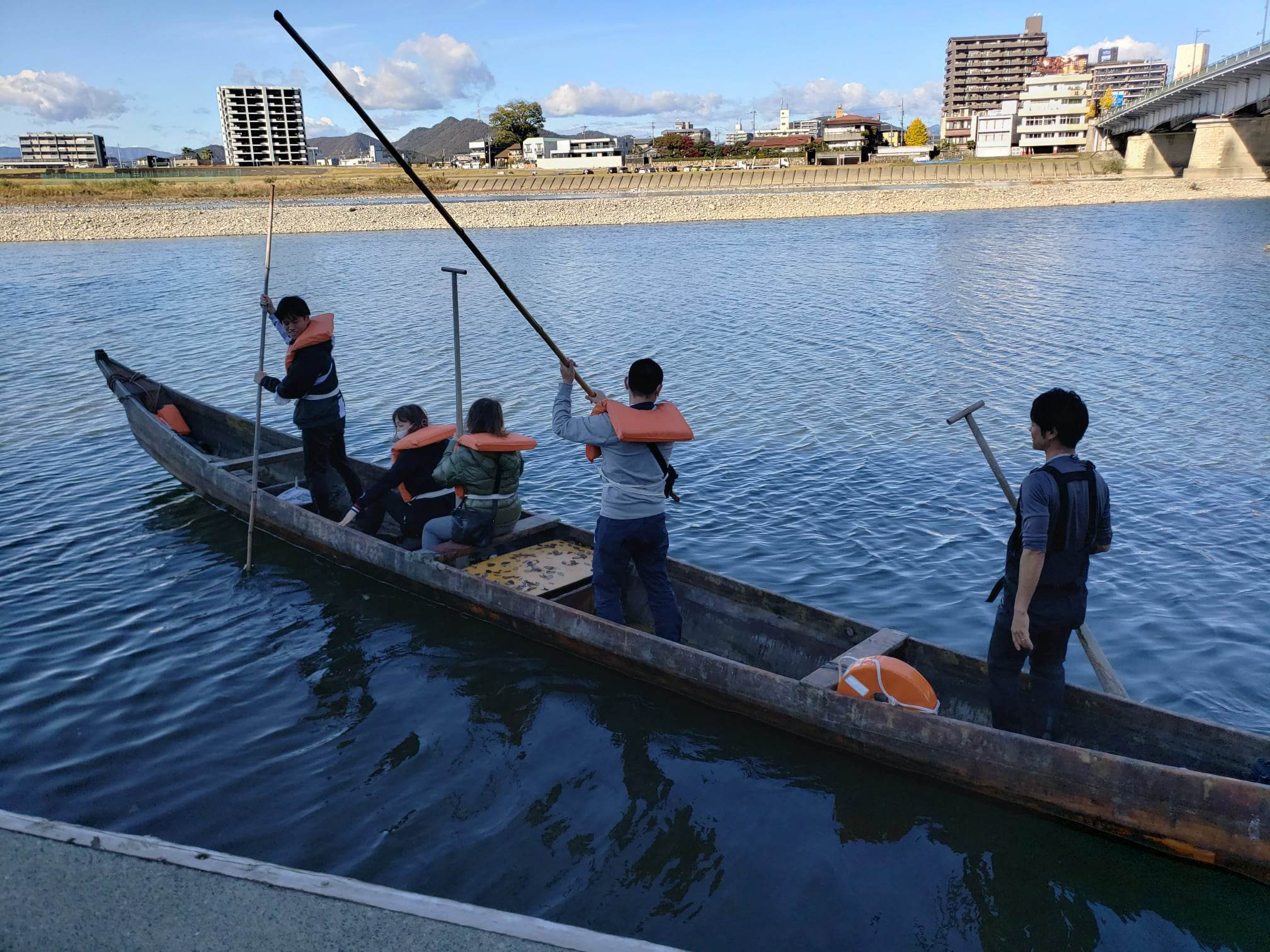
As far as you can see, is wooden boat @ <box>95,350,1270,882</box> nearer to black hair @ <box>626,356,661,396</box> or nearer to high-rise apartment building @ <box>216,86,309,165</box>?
black hair @ <box>626,356,661,396</box>

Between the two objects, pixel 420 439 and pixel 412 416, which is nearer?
pixel 420 439

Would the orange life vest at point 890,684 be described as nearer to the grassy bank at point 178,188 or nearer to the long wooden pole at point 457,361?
the long wooden pole at point 457,361

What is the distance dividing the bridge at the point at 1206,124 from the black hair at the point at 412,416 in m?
53.8

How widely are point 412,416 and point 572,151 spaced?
114164 millimetres

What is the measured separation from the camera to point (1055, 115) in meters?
109

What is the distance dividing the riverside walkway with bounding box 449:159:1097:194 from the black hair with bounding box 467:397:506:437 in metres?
72.3

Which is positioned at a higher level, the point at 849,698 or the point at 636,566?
the point at 636,566

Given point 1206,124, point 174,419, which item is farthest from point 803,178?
point 174,419

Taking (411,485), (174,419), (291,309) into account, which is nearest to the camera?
(291,309)

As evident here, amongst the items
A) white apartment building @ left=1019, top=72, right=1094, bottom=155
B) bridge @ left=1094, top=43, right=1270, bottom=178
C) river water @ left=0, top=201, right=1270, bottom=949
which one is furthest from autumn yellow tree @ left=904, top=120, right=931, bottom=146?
river water @ left=0, top=201, right=1270, bottom=949

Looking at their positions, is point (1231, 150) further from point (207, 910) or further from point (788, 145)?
point (207, 910)

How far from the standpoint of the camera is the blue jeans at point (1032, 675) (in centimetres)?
495

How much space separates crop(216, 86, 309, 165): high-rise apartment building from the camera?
592 feet

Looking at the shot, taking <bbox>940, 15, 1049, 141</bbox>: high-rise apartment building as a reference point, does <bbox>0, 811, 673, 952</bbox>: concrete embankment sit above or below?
below
